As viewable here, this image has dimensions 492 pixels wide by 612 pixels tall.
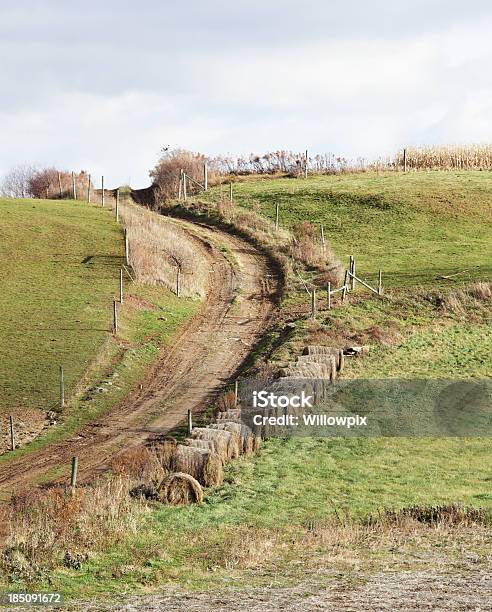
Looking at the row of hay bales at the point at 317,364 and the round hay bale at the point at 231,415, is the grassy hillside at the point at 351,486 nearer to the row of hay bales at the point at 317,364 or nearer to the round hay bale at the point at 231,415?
the row of hay bales at the point at 317,364

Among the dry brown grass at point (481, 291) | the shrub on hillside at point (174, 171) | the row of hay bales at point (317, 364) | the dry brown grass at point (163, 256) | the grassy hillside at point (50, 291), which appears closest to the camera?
the row of hay bales at point (317, 364)

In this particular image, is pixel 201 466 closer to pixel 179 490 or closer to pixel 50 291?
pixel 179 490

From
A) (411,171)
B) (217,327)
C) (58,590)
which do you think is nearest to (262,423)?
(58,590)

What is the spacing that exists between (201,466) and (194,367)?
16.0 meters

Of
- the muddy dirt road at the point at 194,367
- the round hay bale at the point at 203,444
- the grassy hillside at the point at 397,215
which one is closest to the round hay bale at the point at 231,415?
the muddy dirt road at the point at 194,367

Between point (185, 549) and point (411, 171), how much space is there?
225ft

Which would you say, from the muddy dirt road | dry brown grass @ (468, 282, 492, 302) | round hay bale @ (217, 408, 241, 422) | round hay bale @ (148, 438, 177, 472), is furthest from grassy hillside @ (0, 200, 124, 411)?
dry brown grass @ (468, 282, 492, 302)

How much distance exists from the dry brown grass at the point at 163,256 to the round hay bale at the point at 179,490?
2876 centimetres

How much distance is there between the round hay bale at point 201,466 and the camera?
26016mm

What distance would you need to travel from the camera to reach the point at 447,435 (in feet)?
106

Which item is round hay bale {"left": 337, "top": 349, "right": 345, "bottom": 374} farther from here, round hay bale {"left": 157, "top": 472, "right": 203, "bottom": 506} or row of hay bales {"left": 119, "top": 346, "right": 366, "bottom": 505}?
round hay bale {"left": 157, "top": 472, "right": 203, "bottom": 506}

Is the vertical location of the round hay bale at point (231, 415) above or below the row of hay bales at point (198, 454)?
above

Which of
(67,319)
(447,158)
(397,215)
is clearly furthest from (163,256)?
(447,158)

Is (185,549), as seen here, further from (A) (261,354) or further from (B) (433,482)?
(A) (261,354)
